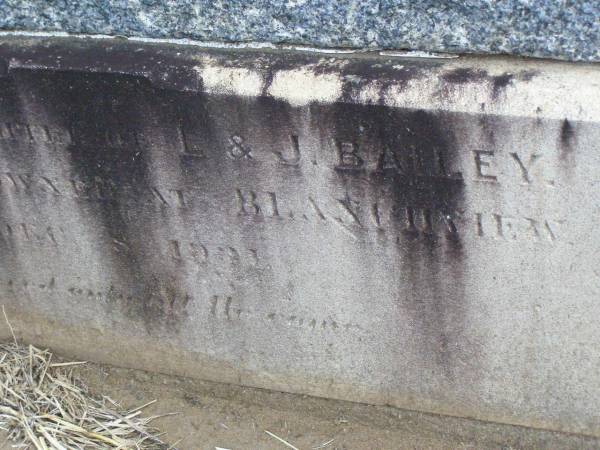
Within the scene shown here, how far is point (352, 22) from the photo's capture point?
188 centimetres

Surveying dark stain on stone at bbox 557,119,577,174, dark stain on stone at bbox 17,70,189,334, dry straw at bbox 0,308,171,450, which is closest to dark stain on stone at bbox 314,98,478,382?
dark stain on stone at bbox 557,119,577,174

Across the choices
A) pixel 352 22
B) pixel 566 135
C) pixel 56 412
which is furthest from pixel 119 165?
pixel 566 135

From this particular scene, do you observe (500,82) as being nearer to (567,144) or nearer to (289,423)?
(567,144)

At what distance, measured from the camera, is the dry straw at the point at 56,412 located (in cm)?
240

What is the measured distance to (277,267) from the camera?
7.32ft

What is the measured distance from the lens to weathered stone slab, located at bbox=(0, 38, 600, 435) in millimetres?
1842

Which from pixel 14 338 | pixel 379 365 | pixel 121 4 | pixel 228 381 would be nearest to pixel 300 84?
pixel 121 4

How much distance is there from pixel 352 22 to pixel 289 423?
1.17 metres

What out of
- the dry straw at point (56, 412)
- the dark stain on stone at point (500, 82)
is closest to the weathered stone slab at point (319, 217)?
the dark stain on stone at point (500, 82)

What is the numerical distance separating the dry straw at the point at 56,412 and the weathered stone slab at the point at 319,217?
0.18 m

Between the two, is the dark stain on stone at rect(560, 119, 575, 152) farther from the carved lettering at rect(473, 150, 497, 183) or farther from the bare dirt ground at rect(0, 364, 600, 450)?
the bare dirt ground at rect(0, 364, 600, 450)

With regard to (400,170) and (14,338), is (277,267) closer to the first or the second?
(400,170)

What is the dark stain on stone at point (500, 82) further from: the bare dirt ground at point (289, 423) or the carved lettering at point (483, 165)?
the bare dirt ground at point (289, 423)

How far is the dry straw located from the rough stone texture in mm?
1027
